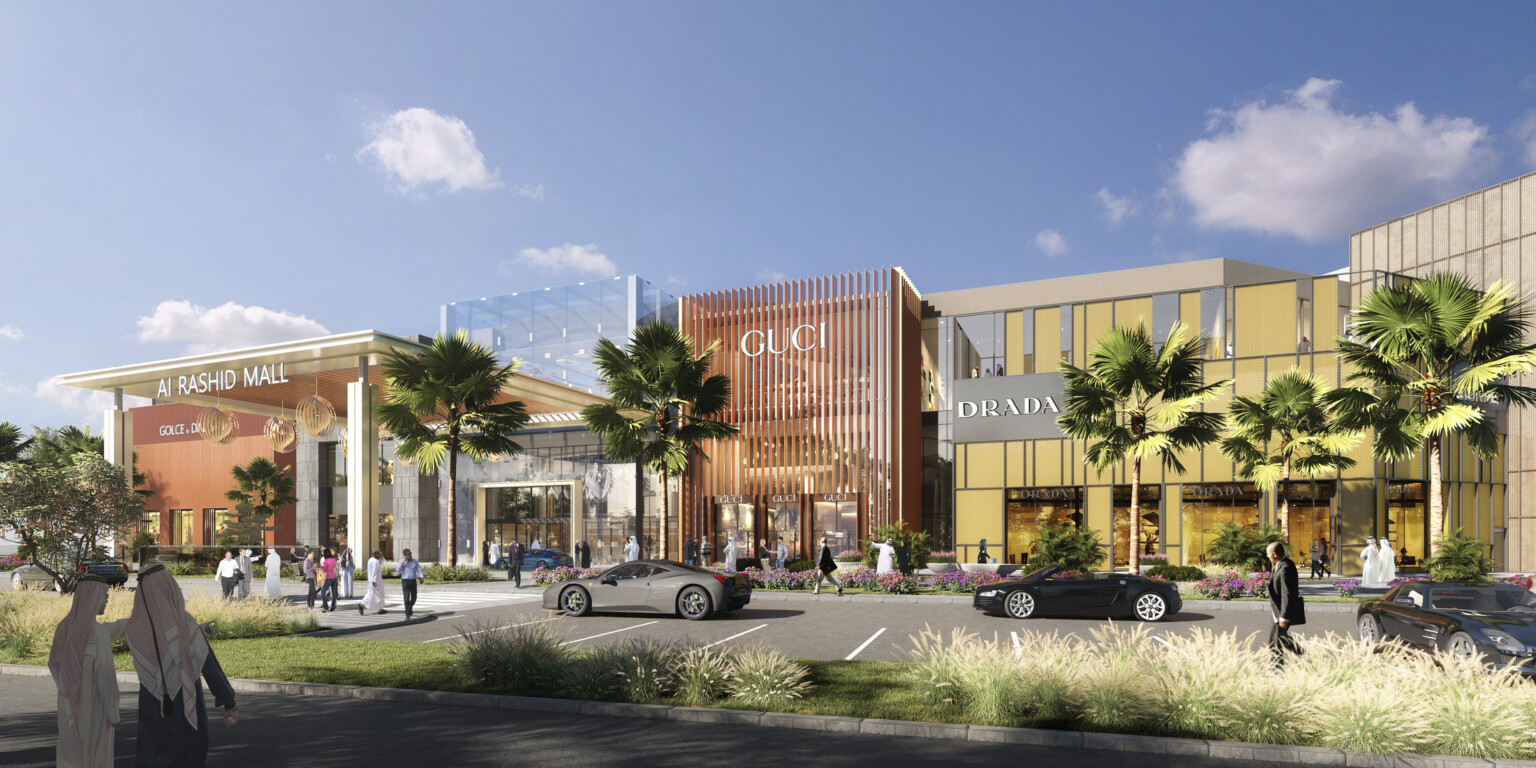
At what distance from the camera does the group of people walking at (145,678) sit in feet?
18.1

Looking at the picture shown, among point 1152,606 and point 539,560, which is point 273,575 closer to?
point 539,560

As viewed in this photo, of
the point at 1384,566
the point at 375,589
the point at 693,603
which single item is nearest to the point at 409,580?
the point at 375,589

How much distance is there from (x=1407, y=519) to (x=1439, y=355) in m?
20.8

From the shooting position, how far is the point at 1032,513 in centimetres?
4119

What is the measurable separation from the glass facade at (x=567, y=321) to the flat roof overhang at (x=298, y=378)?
61.9ft

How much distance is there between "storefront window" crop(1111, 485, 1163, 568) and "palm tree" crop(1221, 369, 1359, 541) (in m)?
8.15

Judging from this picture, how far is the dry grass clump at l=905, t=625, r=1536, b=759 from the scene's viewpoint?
23.9 feet

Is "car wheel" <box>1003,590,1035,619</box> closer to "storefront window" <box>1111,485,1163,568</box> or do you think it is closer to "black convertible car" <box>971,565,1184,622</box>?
"black convertible car" <box>971,565,1184,622</box>

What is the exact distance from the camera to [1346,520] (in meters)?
36.7

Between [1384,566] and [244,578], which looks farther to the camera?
[1384,566]

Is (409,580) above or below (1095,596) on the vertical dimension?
above

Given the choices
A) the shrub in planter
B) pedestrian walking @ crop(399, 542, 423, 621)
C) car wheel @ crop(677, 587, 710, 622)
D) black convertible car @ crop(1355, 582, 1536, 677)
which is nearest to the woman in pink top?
pedestrian walking @ crop(399, 542, 423, 621)

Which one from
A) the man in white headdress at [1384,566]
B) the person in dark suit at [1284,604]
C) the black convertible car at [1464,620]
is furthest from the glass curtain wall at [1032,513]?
the person in dark suit at [1284,604]

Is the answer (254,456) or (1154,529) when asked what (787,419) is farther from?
(254,456)
